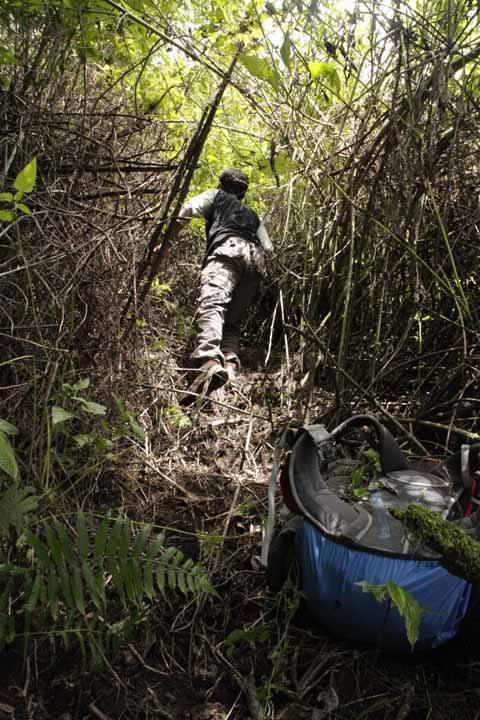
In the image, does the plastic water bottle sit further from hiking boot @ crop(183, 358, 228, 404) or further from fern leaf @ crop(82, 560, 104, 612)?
hiking boot @ crop(183, 358, 228, 404)

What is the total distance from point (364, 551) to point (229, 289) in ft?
9.55

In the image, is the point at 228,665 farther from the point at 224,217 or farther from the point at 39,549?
the point at 224,217

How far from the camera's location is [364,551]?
1680 mm

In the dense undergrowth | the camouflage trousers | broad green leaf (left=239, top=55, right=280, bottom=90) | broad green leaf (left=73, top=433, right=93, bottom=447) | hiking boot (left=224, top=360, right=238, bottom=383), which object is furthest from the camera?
the camouflage trousers

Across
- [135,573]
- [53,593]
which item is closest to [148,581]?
[135,573]

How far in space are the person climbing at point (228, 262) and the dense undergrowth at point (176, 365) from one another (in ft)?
1.71

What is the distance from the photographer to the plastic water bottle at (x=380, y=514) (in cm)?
174

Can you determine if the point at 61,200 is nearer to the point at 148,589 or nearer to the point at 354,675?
the point at 148,589

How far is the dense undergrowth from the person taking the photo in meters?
1.72

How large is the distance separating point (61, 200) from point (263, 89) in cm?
165

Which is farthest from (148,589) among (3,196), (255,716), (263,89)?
(263,89)

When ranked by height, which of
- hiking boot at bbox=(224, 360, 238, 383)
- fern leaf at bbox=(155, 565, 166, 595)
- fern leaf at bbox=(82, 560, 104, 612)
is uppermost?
hiking boot at bbox=(224, 360, 238, 383)

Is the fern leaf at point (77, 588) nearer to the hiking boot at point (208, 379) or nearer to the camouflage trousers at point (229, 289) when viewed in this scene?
the hiking boot at point (208, 379)

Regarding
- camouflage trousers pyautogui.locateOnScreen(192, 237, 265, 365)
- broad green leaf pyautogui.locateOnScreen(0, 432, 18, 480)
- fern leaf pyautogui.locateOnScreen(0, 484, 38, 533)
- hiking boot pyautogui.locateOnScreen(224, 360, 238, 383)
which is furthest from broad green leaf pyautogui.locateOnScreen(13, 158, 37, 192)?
camouflage trousers pyautogui.locateOnScreen(192, 237, 265, 365)
